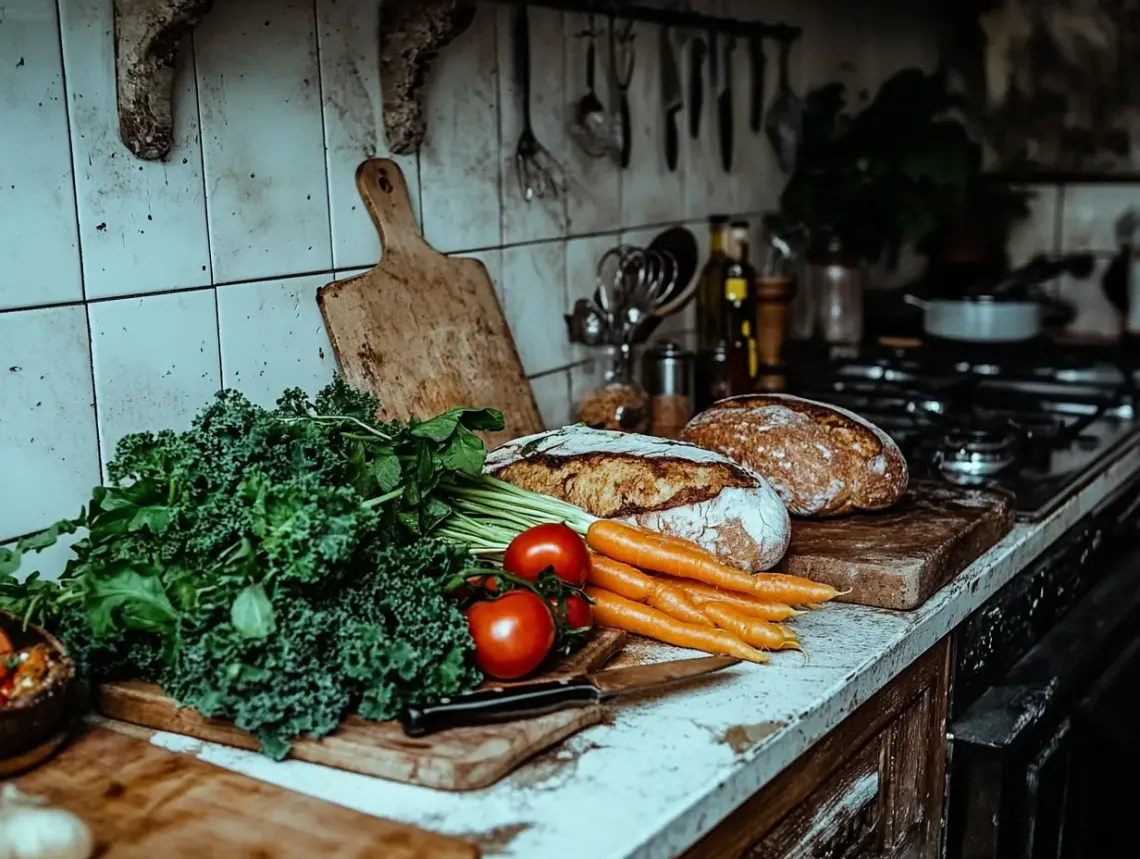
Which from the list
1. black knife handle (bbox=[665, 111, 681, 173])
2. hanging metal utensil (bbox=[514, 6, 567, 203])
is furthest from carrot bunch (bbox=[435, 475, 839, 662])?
black knife handle (bbox=[665, 111, 681, 173])

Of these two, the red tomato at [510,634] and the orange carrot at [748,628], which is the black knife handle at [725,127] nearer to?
the orange carrot at [748,628]

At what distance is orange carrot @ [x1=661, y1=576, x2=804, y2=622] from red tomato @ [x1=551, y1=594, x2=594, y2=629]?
0.12 meters

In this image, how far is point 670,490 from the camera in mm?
1345

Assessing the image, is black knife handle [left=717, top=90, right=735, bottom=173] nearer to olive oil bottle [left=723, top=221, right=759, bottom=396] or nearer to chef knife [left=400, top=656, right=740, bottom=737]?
olive oil bottle [left=723, top=221, right=759, bottom=396]

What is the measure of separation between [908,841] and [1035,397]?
1.08m

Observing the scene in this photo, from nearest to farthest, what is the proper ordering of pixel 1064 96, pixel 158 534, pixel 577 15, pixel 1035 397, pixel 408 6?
pixel 158 534 → pixel 408 6 → pixel 577 15 → pixel 1035 397 → pixel 1064 96

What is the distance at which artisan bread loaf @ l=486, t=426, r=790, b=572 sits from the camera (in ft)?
4.33

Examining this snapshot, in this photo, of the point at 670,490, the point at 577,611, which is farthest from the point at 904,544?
the point at 577,611

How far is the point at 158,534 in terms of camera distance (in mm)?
1062

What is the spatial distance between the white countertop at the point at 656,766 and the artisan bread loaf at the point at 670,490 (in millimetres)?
118

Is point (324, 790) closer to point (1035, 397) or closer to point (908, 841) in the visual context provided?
point (908, 841)

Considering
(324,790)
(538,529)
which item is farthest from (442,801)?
(538,529)

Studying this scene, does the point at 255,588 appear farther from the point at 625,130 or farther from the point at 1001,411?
the point at 1001,411

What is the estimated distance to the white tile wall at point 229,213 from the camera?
4.06 ft
